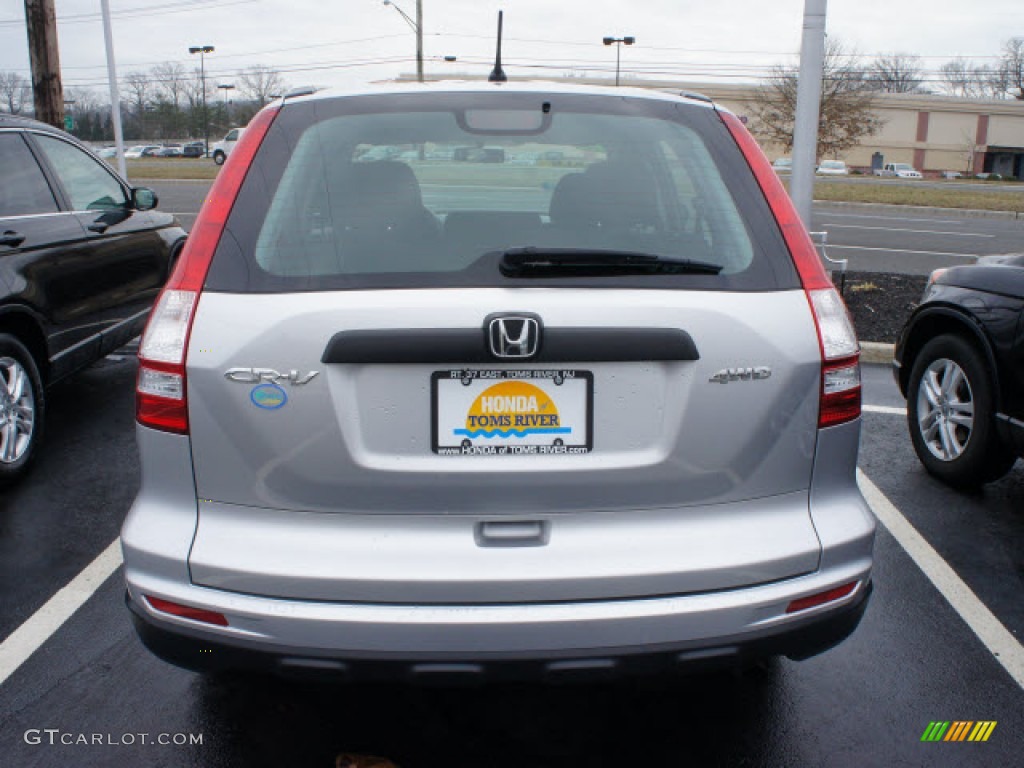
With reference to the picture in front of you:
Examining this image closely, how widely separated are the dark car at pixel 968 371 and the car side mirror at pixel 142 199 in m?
4.76

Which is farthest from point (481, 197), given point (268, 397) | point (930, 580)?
point (930, 580)

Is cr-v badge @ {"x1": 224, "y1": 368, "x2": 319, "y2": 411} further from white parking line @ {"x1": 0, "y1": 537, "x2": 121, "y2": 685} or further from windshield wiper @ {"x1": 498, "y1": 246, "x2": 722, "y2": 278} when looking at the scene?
white parking line @ {"x1": 0, "y1": 537, "x2": 121, "y2": 685}

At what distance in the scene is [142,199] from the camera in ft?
20.1

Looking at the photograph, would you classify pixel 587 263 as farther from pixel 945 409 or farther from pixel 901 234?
pixel 901 234

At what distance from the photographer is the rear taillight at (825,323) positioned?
2262 millimetres

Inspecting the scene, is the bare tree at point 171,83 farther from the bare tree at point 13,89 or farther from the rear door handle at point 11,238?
the rear door handle at point 11,238

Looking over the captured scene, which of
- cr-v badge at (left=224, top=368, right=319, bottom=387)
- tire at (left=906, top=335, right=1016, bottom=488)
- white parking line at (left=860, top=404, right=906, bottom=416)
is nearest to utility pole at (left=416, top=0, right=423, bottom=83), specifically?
white parking line at (left=860, top=404, right=906, bottom=416)

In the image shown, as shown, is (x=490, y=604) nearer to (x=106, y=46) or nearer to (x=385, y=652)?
(x=385, y=652)

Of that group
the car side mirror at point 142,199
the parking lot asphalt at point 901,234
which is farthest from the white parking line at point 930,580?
the parking lot asphalt at point 901,234

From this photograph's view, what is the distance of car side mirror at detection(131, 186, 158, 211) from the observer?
6133 mm

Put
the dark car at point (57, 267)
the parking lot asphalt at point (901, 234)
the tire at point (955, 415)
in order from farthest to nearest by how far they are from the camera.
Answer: the parking lot asphalt at point (901, 234) → the dark car at point (57, 267) → the tire at point (955, 415)

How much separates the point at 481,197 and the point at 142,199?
165 inches

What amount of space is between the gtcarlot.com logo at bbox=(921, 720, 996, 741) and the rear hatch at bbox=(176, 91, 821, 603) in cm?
93

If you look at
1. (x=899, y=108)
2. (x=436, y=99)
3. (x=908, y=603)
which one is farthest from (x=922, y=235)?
(x=899, y=108)
